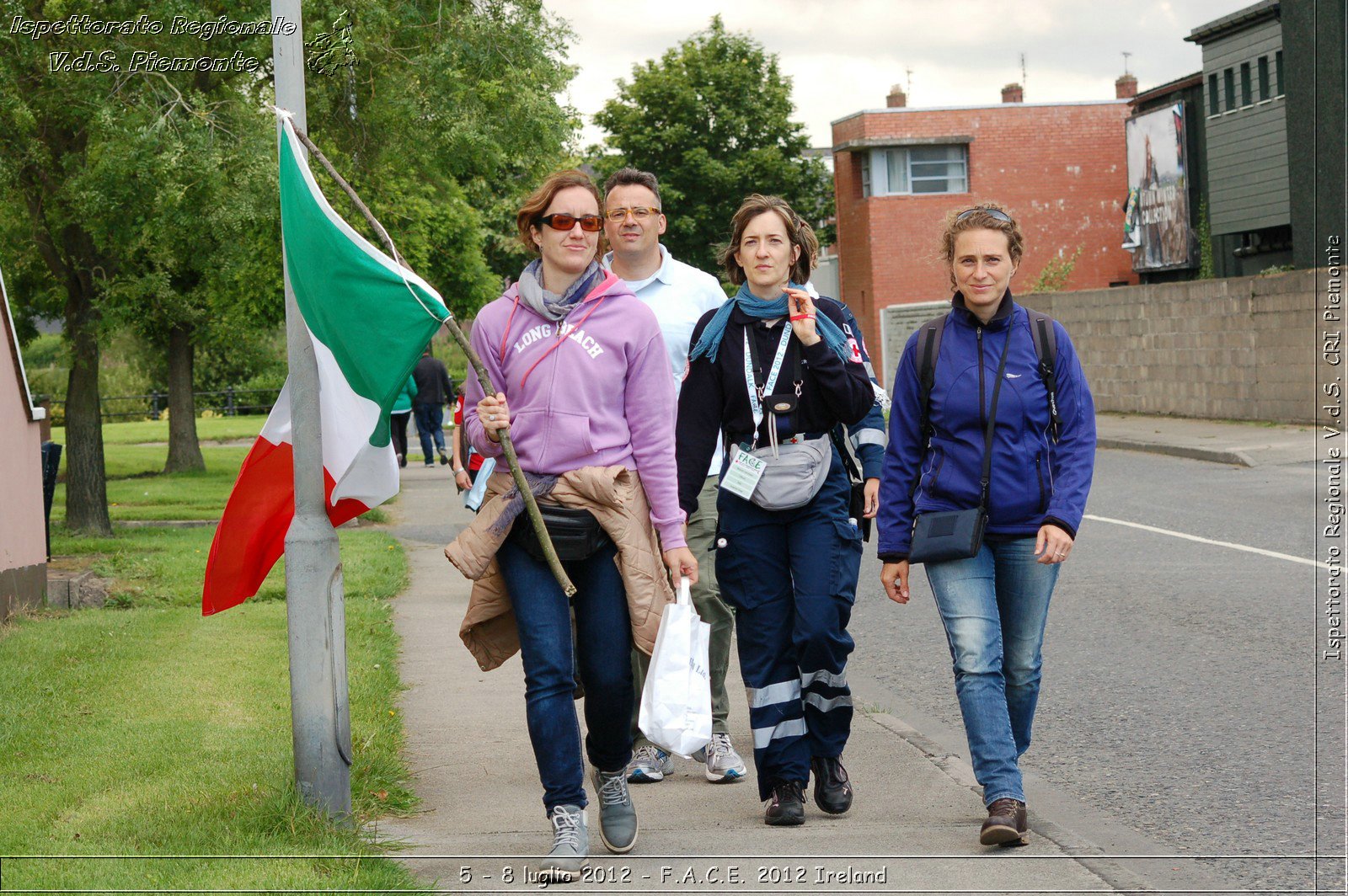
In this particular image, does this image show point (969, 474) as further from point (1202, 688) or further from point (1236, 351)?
point (1236, 351)

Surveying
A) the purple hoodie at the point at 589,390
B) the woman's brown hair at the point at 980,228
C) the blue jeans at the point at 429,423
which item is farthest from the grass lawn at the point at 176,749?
the blue jeans at the point at 429,423

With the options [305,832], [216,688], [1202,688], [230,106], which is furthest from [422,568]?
[305,832]

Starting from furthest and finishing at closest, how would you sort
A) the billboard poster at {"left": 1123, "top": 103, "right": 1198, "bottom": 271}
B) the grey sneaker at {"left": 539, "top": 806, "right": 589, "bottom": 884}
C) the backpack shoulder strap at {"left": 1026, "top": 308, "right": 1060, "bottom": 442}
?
the billboard poster at {"left": 1123, "top": 103, "right": 1198, "bottom": 271}, the backpack shoulder strap at {"left": 1026, "top": 308, "right": 1060, "bottom": 442}, the grey sneaker at {"left": 539, "top": 806, "right": 589, "bottom": 884}

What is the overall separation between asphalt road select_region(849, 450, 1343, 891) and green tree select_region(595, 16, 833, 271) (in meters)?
43.4

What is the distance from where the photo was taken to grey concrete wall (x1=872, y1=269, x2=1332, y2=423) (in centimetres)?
2111

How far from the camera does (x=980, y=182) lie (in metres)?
47.4

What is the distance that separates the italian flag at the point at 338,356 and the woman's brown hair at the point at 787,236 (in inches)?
46.9

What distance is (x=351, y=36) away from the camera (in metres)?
13.2

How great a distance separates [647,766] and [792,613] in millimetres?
1001

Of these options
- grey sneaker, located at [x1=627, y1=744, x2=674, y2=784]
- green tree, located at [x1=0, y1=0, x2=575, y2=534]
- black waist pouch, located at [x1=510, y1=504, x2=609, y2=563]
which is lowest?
grey sneaker, located at [x1=627, y1=744, x2=674, y2=784]

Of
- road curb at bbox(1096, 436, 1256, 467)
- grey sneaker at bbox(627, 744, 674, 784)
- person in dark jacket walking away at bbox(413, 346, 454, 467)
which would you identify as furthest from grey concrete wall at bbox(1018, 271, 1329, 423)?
grey sneaker at bbox(627, 744, 674, 784)

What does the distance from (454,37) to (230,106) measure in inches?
87.6
